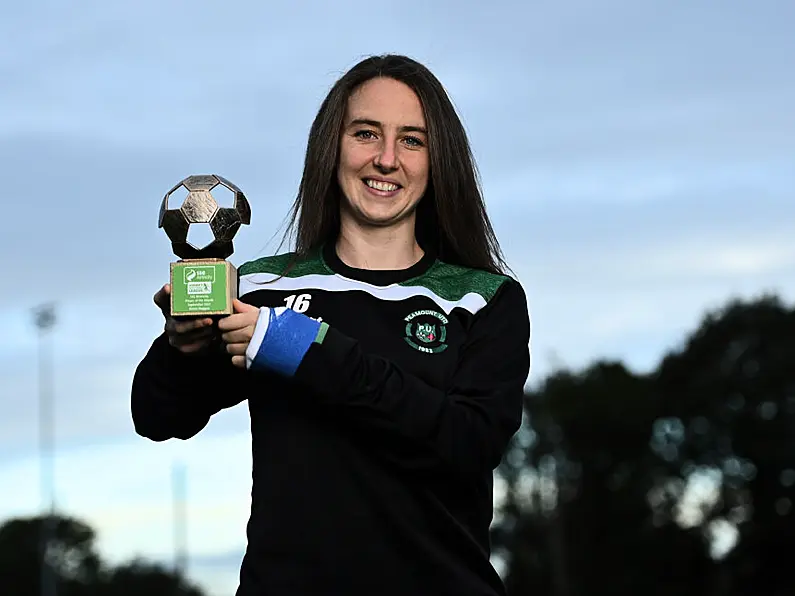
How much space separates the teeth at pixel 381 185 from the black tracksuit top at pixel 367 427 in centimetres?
23

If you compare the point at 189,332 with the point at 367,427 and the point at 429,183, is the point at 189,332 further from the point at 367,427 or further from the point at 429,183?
the point at 429,183

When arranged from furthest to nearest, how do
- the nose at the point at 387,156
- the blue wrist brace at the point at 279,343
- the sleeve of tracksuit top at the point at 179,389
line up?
the nose at the point at 387,156 < the sleeve of tracksuit top at the point at 179,389 < the blue wrist brace at the point at 279,343

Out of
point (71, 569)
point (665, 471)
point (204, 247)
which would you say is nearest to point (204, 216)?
point (204, 247)

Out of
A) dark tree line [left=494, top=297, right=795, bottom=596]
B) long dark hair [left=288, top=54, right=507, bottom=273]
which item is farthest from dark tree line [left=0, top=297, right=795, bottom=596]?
long dark hair [left=288, top=54, right=507, bottom=273]

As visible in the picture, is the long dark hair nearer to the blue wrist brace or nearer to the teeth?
the teeth

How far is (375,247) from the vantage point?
13.1ft

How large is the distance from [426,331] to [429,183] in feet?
1.56

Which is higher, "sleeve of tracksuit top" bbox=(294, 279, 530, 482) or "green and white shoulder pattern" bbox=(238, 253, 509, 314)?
"green and white shoulder pattern" bbox=(238, 253, 509, 314)

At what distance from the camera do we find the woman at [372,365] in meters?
3.51

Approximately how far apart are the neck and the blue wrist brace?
534 mm

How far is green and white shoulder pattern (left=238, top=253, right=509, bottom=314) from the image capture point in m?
3.85

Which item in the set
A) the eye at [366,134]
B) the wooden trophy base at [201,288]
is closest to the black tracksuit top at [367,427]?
the wooden trophy base at [201,288]

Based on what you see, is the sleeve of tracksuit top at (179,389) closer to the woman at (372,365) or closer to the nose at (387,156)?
the woman at (372,365)

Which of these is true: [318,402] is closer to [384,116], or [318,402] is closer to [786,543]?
[384,116]
